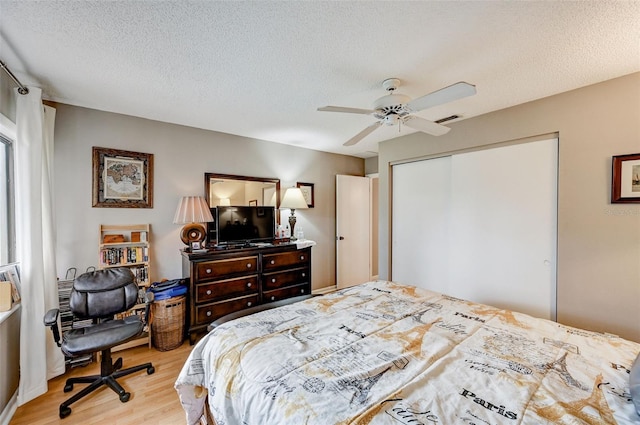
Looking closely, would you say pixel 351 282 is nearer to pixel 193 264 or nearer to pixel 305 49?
pixel 193 264

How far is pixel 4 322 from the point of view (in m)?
1.86

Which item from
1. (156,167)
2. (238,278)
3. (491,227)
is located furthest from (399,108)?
(156,167)

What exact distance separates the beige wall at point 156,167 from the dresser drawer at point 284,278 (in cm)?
89

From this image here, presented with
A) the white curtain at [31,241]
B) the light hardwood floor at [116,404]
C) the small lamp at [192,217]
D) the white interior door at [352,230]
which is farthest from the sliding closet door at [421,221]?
the white curtain at [31,241]

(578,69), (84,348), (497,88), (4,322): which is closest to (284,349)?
(84,348)

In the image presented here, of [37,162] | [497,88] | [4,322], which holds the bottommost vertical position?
[4,322]

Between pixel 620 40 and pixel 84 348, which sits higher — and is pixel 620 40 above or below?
above

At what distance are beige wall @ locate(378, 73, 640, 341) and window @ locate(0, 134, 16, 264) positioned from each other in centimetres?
392

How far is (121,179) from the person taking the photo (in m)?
2.87

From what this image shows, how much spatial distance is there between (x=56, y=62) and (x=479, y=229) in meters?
3.90

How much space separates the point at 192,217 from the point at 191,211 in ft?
0.23

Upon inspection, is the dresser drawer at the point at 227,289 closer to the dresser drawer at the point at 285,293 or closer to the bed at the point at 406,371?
the dresser drawer at the point at 285,293

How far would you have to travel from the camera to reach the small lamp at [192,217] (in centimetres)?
297

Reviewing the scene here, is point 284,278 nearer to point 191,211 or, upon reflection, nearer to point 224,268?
point 224,268
